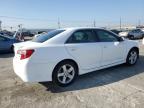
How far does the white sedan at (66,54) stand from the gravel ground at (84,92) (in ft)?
1.08

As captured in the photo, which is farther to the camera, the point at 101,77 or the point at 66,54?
the point at 101,77

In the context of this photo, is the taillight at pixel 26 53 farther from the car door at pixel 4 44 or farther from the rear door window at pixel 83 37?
the car door at pixel 4 44

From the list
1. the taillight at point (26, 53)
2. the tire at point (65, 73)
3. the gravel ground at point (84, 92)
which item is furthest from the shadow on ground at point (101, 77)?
the taillight at point (26, 53)

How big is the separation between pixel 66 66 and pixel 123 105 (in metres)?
1.85

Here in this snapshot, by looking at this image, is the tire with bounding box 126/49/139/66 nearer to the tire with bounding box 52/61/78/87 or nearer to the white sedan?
the white sedan

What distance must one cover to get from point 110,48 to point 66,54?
1.74 metres

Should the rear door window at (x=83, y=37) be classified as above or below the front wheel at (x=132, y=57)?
above

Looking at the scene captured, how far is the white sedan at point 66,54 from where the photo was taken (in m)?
4.60

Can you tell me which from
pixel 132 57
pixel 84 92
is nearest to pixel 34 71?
pixel 84 92

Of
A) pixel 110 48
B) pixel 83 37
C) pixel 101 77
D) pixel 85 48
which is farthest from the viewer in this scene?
pixel 110 48

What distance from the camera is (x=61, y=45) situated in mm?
4980

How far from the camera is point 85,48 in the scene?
536 cm

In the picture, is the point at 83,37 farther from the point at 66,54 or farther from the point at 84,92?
the point at 84,92

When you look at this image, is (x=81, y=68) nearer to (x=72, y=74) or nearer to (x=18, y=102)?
(x=72, y=74)
